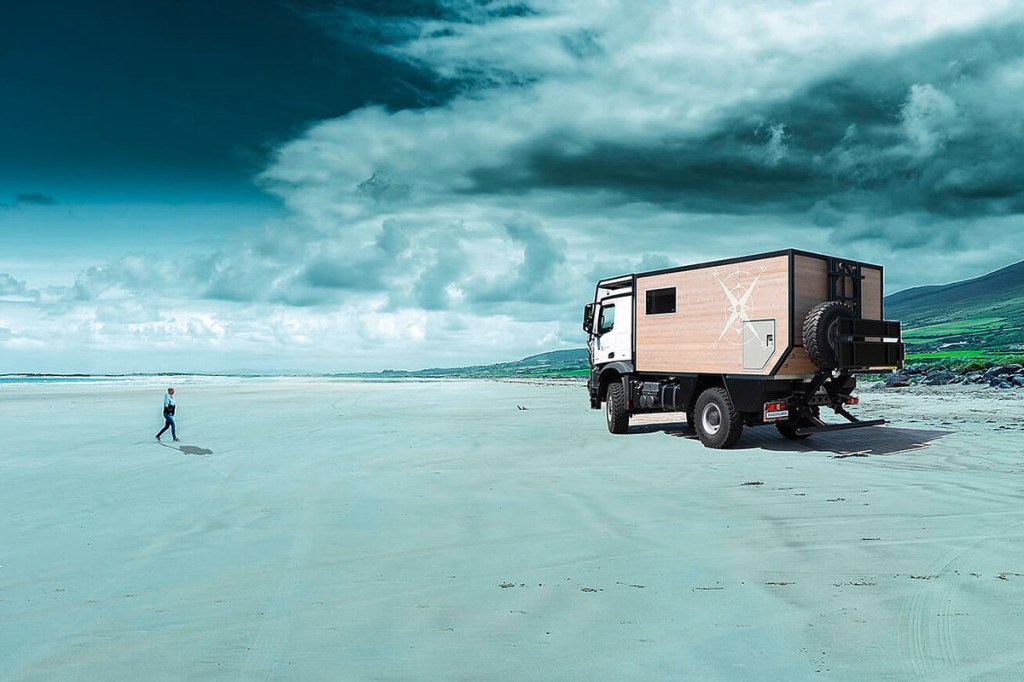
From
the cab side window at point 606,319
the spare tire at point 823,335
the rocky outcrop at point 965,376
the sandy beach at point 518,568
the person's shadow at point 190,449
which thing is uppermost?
the cab side window at point 606,319

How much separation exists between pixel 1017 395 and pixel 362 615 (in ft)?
108

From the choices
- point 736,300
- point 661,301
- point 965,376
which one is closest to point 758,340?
point 736,300

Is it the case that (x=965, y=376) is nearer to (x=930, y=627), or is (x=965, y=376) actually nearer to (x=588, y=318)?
(x=588, y=318)

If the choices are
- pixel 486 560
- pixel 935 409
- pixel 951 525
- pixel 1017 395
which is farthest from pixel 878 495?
pixel 1017 395

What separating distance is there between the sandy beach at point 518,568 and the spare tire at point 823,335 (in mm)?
2098

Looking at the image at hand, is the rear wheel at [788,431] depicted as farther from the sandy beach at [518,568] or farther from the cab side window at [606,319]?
the cab side window at [606,319]

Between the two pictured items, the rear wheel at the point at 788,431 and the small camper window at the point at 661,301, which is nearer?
the rear wheel at the point at 788,431

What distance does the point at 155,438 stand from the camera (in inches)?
774

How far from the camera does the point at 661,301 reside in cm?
1780

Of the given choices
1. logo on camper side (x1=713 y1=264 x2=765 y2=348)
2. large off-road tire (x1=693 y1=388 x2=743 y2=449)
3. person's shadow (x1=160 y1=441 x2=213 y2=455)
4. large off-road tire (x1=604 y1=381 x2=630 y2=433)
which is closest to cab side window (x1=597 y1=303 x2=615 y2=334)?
large off-road tire (x1=604 y1=381 x2=630 y2=433)

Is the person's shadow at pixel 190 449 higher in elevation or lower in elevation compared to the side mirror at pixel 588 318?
lower

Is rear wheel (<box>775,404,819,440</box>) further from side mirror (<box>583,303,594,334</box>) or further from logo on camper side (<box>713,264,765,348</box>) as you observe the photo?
side mirror (<box>583,303,594,334</box>)

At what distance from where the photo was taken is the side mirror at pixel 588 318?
2075 cm

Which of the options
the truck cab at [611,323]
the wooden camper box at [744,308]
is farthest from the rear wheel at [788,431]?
the truck cab at [611,323]
